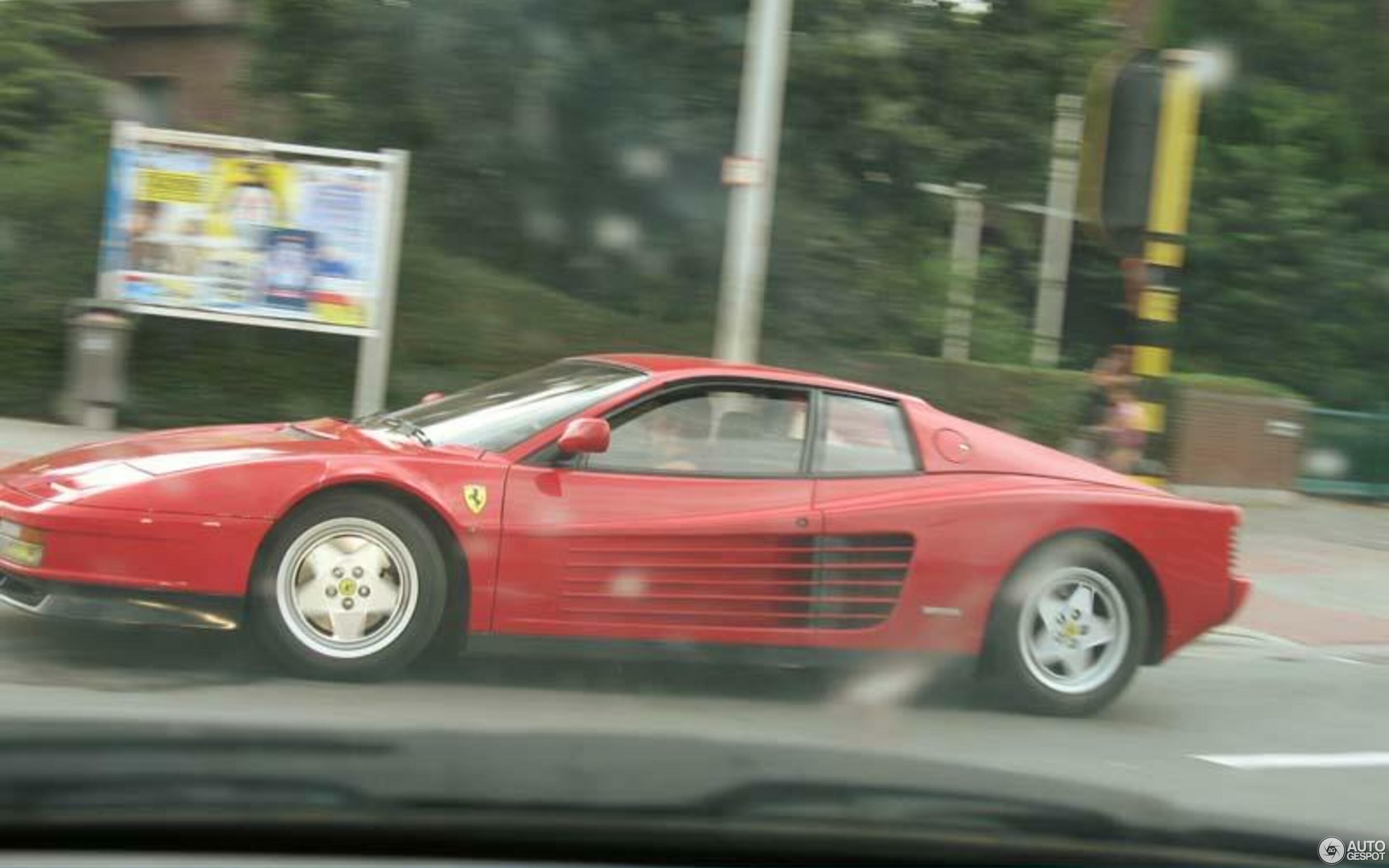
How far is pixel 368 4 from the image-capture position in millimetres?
13016

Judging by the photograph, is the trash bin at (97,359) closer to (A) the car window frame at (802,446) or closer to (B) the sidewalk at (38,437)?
(B) the sidewalk at (38,437)

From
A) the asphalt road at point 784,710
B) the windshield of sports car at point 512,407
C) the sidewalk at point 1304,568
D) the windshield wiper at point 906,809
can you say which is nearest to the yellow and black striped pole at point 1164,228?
the sidewalk at point 1304,568

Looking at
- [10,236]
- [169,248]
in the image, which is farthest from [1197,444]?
[10,236]

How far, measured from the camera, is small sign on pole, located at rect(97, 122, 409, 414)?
466 inches

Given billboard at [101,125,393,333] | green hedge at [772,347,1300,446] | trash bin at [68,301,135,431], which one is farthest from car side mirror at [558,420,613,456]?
green hedge at [772,347,1300,446]

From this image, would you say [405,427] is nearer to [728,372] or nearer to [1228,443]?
[728,372]

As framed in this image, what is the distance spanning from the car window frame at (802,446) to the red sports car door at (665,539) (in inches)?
0.6

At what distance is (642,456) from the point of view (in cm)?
588

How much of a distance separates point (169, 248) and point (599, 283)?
3900 millimetres

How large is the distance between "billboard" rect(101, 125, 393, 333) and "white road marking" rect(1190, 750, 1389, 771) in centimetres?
787

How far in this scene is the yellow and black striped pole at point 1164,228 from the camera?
8.37 metres

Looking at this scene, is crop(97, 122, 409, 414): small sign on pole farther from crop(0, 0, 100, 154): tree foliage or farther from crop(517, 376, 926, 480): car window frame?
crop(517, 376, 926, 480): car window frame

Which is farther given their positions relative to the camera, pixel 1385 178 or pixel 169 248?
pixel 1385 178

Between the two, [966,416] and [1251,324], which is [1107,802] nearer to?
[966,416]
